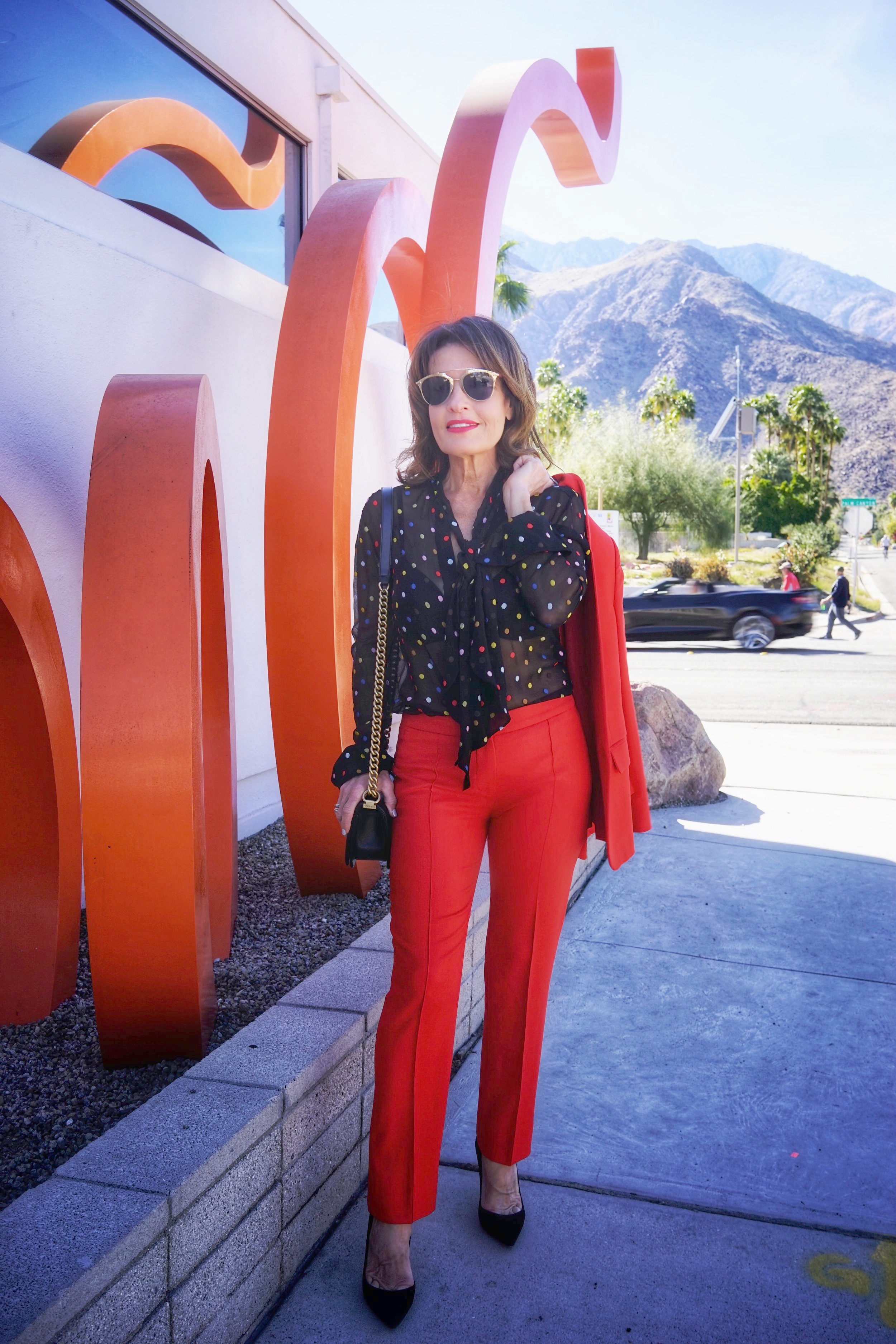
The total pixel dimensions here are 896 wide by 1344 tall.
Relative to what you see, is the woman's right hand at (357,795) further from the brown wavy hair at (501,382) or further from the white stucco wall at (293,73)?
the white stucco wall at (293,73)

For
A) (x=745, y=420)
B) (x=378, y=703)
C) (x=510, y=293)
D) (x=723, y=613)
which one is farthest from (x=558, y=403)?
(x=378, y=703)

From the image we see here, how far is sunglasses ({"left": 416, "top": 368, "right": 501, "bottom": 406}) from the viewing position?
7.13 feet

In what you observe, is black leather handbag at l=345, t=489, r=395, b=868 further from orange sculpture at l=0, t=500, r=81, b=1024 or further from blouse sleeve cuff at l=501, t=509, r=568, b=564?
orange sculpture at l=0, t=500, r=81, b=1024

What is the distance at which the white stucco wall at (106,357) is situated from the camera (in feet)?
10.8

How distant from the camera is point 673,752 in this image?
20.8ft

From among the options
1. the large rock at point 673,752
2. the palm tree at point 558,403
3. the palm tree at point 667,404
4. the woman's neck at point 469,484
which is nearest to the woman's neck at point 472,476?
the woman's neck at point 469,484

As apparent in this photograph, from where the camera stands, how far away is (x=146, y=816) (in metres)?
2.46

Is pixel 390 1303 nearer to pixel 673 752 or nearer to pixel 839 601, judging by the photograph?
pixel 673 752

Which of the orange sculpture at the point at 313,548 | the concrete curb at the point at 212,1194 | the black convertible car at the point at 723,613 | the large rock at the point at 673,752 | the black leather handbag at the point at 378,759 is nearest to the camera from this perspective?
the concrete curb at the point at 212,1194

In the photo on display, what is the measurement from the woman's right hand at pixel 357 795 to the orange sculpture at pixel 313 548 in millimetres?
1386

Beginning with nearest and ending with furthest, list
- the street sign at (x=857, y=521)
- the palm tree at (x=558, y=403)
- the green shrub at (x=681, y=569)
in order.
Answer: the street sign at (x=857, y=521) → the green shrub at (x=681, y=569) → the palm tree at (x=558, y=403)

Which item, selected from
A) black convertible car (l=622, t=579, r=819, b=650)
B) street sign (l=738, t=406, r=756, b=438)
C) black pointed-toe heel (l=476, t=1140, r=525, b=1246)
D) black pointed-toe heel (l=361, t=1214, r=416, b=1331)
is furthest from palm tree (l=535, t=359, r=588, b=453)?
black pointed-toe heel (l=361, t=1214, r=416, b=1331)

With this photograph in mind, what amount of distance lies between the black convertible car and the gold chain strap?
15336mm

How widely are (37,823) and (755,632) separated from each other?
15.9 metres
